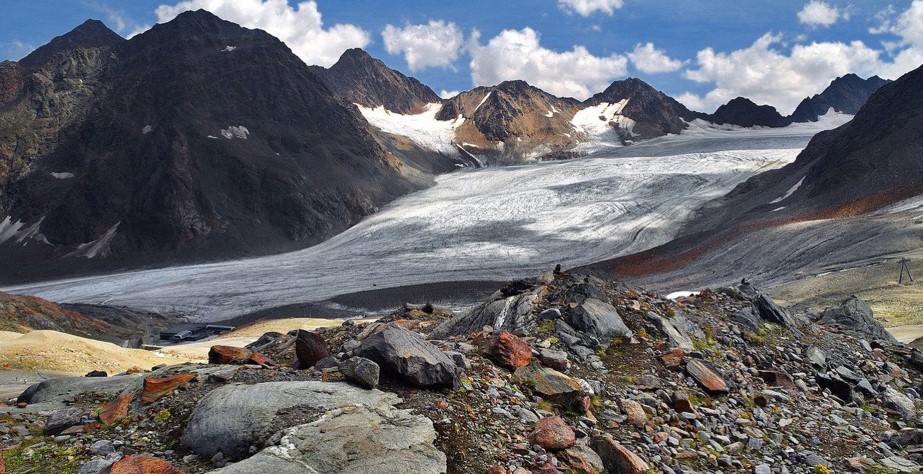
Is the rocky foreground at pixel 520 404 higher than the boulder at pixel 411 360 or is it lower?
lower

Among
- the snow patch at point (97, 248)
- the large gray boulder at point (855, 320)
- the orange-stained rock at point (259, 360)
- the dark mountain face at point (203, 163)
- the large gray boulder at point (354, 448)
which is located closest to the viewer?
the large gray boulder at point (354, 448)

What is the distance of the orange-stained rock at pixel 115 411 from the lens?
20.8 feet

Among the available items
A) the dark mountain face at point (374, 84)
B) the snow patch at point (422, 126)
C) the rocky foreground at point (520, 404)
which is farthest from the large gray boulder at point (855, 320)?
the dark mountain face at point (374, 84)

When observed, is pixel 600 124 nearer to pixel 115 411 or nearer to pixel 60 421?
pixel 115 411

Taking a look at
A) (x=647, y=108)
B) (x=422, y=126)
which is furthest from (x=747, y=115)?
(x=422, y=126)

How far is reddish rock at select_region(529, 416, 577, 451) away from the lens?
6.02 m

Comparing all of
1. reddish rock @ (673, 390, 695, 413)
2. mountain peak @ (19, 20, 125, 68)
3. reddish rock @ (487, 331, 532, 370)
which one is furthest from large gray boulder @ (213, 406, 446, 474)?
mountain peak @ (19, 20, 125, 68)

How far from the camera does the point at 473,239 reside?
63.1 m

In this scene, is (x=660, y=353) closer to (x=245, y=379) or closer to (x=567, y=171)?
(x=245, y=379)

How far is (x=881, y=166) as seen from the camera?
55.2 metres

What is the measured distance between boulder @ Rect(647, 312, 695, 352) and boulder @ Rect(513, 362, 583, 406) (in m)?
2.71

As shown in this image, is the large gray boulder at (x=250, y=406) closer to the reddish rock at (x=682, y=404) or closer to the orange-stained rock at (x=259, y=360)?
the orange-stained rock at (x=259, y=360)

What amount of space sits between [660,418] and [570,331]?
214 cm

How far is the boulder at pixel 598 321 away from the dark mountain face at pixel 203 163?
225 feet
